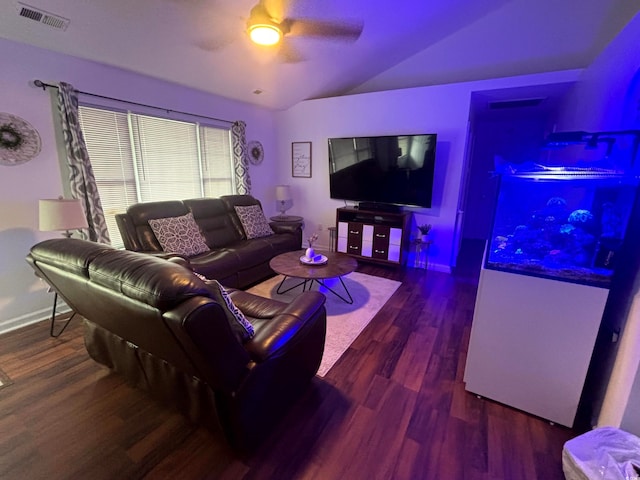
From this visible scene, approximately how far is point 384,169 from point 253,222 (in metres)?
1.98

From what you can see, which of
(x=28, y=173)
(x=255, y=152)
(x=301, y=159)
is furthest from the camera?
(x=301, y=159)

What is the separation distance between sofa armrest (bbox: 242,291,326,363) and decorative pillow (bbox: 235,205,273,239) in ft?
7.56

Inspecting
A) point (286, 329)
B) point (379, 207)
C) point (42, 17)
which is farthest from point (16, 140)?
A: point (379, 207)

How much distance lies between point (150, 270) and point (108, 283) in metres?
0.23

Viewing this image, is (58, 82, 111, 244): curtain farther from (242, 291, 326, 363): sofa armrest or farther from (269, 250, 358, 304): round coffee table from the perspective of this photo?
(242, 291, 326, 363): sofa armrest

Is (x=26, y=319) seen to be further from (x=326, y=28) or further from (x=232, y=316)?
(x=326, y=28)

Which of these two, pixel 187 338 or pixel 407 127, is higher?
pixel 407 127

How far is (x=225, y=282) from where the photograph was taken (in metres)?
3.10

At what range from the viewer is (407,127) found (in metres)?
4.08

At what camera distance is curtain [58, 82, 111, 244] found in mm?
2613

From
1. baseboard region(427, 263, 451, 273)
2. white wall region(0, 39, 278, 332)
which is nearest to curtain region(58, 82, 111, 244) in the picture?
white wall region(0, 39, 278, 332)

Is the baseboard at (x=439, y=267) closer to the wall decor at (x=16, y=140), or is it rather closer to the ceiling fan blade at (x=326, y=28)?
the ceiling fan blade at (x=326, y=28)

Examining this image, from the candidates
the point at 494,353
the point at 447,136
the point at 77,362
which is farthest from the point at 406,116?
the point at 77,362

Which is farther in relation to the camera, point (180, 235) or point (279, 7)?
point (180, 235)
